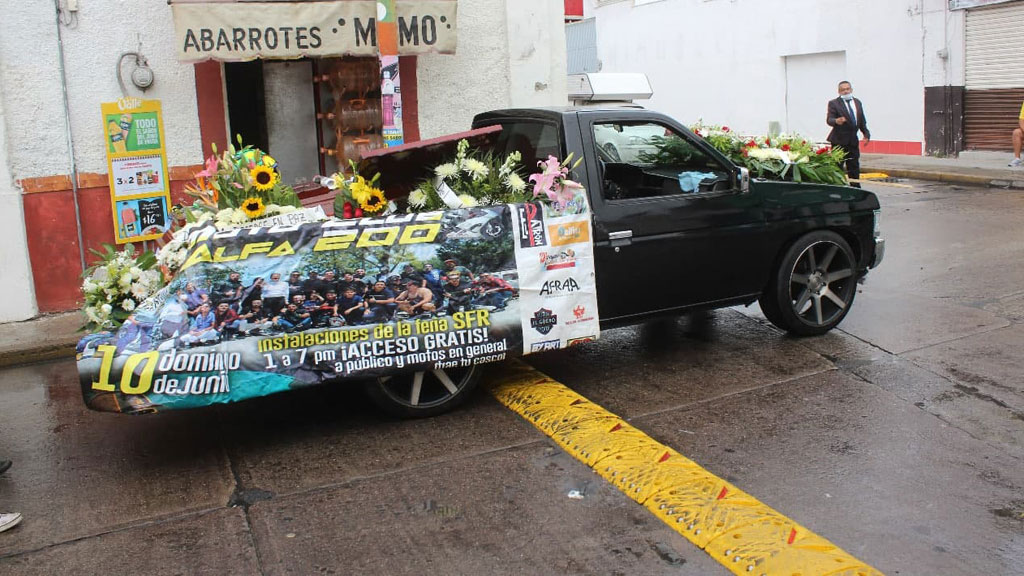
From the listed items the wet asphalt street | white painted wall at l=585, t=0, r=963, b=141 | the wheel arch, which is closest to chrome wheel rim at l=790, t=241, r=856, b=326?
the wheel arch

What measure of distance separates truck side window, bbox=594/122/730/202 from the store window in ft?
13.0

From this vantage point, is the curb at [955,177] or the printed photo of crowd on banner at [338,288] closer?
the printed photo of crowd on banner at [338,288]

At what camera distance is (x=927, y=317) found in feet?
24.9

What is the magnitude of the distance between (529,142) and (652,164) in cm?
102

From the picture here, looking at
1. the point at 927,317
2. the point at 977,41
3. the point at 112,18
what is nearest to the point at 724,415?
the point at 927,317

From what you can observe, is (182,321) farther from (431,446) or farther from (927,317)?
(927,317)

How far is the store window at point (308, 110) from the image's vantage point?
10172mm

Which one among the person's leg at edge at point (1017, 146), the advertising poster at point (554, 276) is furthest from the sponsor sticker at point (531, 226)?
the person's leg at edge at point (1017, 146)

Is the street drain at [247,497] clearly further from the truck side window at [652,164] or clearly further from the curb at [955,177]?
the curb at [955,177]

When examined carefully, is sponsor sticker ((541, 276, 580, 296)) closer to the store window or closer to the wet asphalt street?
the wet asphalt street

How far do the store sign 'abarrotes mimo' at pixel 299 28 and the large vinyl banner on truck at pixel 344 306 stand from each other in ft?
13.9

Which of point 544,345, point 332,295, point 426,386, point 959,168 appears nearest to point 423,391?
point 426,386

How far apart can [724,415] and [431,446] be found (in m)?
1.75

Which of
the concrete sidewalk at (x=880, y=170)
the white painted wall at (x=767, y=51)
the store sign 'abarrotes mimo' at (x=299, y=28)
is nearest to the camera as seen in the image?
the concrete sidewalk at (x=880, y=170)
